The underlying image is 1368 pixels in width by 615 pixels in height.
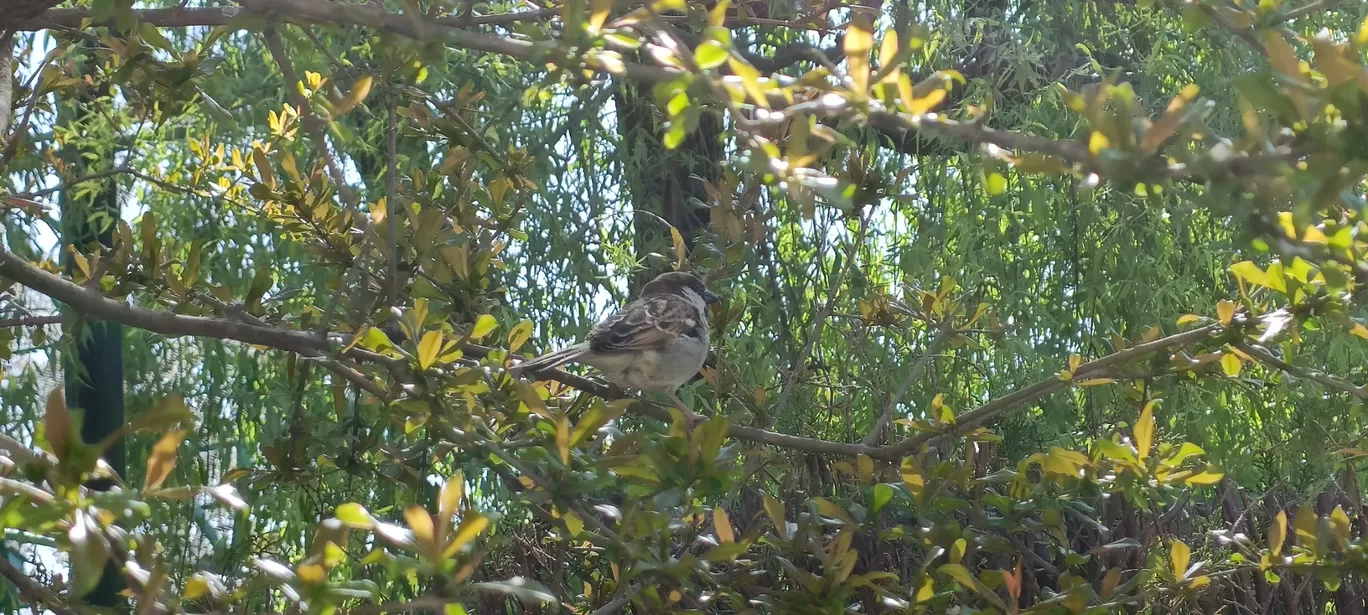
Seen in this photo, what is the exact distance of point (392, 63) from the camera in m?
1.56

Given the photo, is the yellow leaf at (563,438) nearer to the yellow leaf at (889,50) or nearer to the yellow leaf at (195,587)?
the yellow leaf at (195,587)

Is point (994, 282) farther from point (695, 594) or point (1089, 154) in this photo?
point (1089, 154)

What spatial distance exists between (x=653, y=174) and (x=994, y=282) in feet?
3.18

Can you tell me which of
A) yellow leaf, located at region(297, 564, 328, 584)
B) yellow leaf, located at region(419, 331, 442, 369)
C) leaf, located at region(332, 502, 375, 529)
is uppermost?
yellow leaf, located at region(419, 331, 442, 369)

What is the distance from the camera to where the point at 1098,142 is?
84 centimetres

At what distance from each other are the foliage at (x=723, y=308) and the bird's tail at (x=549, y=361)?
41 mm

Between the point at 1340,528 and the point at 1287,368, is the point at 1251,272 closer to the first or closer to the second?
the point at 1287,368

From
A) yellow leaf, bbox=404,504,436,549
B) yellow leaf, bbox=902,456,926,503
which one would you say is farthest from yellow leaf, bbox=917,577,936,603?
yellow leaf, bbox=404,504,436,549

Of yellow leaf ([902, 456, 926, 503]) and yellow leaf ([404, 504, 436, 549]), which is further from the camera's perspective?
yellow leaf ([902, 456, 926, 503])

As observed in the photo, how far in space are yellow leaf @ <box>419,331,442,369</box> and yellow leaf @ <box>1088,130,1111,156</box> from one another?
0.72 metres

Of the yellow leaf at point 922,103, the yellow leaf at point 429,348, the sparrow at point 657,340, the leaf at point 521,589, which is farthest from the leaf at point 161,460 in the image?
the sparrow at point 657,340

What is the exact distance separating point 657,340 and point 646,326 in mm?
50

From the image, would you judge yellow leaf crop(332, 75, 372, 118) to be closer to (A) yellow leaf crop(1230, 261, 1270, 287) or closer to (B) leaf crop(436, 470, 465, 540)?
(B) leaf crop(436, 470, 465, 540)

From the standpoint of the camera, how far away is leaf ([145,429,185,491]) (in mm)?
911
